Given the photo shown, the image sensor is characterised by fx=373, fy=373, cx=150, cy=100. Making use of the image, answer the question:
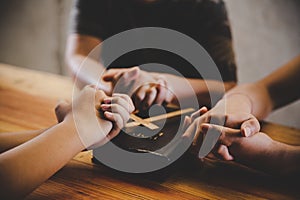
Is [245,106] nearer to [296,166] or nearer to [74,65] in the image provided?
[296,166]

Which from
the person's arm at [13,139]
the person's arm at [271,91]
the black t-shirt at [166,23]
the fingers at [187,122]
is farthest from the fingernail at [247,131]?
the black t-shirt at [166,23]

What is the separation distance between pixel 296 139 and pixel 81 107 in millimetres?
423

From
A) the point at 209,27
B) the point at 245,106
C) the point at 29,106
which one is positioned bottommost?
the point at 29,106

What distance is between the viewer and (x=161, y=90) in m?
0.78

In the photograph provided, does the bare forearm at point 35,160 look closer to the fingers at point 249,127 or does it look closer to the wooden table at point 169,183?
the wooden table at point 169,183

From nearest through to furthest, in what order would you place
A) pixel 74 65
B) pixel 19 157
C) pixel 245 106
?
pixel 19 157
pixel 245 106
pixel 74 65

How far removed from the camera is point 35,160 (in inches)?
18.6

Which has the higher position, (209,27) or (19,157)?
(209,27)

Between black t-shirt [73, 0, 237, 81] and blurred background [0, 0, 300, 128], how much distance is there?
1.51 feet

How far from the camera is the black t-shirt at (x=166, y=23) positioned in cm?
101

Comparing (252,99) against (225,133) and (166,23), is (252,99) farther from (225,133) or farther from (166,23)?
(166,23)

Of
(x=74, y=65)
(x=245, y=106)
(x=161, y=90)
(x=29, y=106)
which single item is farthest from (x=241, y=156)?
(x=74, y=65)

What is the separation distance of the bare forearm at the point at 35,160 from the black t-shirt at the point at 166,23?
0.56 m

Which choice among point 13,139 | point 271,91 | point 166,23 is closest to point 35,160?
point 13,139
